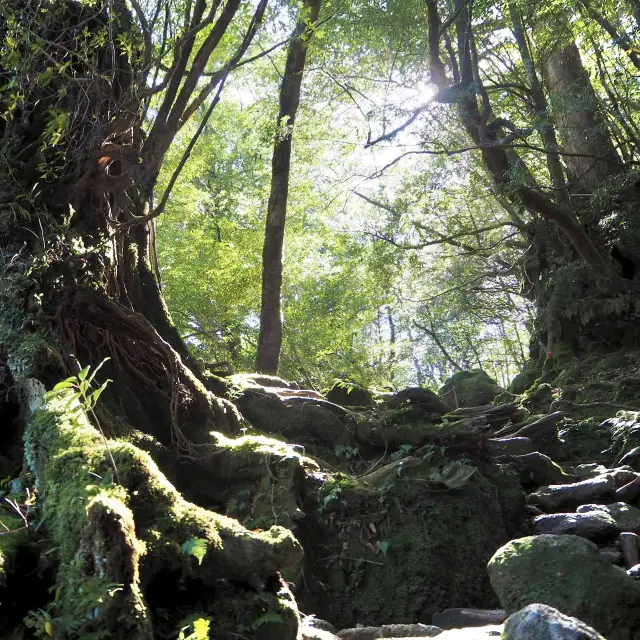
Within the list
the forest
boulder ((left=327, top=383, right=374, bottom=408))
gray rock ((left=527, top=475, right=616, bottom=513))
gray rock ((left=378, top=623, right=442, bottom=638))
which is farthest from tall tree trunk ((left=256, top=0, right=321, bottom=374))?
gray rock ((left=378, top=623, right=442, bottom=638))

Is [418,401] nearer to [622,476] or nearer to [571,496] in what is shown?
[571,496]

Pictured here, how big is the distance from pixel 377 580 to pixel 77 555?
3.25m

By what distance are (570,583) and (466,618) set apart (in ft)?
3.52

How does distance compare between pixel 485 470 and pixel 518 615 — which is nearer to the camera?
pixel 518 615

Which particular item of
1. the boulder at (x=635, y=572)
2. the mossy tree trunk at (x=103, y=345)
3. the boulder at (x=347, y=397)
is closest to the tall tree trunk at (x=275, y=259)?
the boulder at (x=347, y=397)

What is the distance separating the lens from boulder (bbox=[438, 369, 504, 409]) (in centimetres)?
1205

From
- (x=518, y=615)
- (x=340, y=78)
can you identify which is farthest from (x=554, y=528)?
(x=340, y=78)

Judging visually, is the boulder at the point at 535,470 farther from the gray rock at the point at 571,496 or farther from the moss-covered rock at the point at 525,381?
the moss-covered rock at the point at 525,381

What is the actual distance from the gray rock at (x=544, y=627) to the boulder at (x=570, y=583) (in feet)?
3.99

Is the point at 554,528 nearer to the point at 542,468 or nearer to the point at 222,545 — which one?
the point at 542,468

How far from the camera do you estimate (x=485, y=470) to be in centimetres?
682

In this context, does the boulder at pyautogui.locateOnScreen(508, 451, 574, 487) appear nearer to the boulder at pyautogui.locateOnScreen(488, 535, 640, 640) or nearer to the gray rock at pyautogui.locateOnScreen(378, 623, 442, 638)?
the boulder at pyautogui.locateOnScreen(488, 535, 640, 640)

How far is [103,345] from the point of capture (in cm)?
567

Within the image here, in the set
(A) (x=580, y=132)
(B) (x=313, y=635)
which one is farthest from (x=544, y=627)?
(A) (x=580, y=132)
